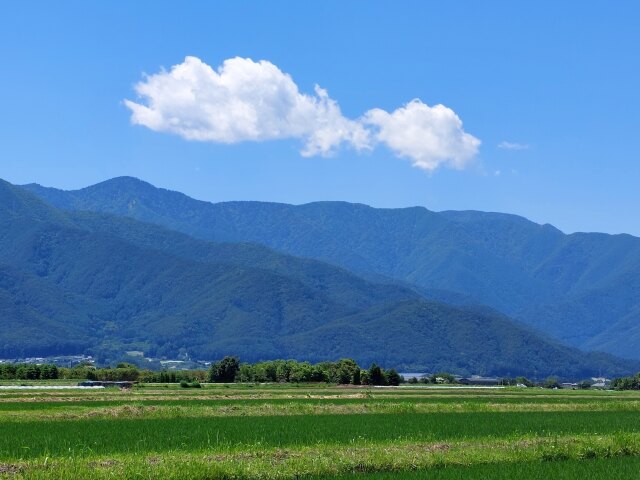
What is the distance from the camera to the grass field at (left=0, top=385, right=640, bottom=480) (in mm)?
32500

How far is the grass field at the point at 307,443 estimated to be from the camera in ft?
107

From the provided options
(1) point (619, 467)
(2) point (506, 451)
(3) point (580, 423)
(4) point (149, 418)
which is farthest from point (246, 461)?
(3) point (580, 423)

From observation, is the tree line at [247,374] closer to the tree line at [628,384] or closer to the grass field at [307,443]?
the tree line at [628,384]

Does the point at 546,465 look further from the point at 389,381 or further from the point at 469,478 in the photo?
the point at 389,381

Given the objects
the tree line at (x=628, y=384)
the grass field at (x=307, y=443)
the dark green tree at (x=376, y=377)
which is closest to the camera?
the grass field at (x=307, y=443)

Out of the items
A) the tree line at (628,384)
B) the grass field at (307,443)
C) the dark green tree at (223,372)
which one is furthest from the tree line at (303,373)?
the grass field at (307,443)

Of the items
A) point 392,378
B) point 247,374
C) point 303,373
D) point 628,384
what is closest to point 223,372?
point 247,374

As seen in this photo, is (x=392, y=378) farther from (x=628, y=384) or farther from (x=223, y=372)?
(x=628, y=384)

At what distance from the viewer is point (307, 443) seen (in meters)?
41.3

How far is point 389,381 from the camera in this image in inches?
5266

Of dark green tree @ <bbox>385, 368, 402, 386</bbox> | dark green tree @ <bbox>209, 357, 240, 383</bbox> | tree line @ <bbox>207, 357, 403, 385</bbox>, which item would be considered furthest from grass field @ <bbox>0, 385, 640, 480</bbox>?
dark green tree @ <bbox>209, 357, 240, 383</bbox>

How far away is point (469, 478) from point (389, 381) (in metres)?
103

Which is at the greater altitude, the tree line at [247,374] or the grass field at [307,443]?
the tree line at [247,374]

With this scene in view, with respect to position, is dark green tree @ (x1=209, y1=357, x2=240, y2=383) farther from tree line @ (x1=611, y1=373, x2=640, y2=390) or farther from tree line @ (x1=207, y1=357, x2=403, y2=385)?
tree line @ (x1=611, y1=373, x2=640, y2=390)
